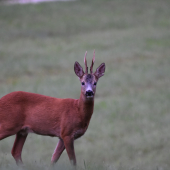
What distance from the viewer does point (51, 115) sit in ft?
20.9

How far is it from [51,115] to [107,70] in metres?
21.8

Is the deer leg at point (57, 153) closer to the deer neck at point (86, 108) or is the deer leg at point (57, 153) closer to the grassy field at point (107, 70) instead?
the grassy field at point (107, 70)

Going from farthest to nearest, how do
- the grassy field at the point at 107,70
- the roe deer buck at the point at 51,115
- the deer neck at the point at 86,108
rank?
the grassy field at the point at 107,70 → the deer neck at the point at 86,108 → the roe deer buck at the point at 51,115

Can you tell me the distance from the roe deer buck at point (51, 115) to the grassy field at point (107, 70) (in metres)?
0.49

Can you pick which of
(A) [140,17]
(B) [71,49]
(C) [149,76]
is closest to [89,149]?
(C) [149,76]

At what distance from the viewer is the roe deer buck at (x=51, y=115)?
623 centimetres

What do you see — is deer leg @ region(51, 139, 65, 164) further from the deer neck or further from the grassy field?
the deer neck

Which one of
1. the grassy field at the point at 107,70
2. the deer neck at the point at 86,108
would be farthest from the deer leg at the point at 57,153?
the deer neck at the point at 86,108

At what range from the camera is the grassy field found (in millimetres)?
15508

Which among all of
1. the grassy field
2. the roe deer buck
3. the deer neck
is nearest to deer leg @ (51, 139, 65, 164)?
the roe deer buck

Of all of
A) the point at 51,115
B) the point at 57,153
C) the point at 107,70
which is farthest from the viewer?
the point at 107,70

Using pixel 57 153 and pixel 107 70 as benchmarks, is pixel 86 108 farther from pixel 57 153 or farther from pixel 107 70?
pixel 107 70

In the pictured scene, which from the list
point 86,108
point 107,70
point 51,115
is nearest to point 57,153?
point 51,115

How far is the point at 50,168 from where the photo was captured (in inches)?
236
